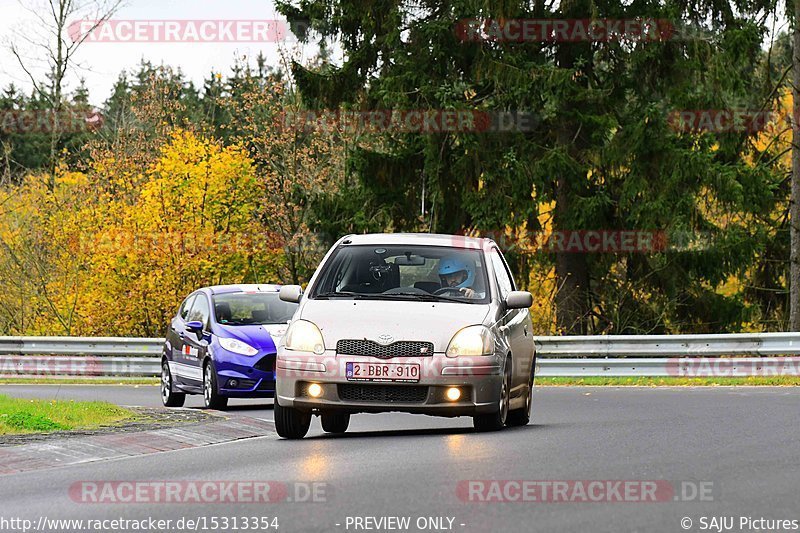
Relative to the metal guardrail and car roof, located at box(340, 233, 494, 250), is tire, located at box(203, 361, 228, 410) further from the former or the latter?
the metal guardrail

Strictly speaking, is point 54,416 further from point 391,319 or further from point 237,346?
point 391,319

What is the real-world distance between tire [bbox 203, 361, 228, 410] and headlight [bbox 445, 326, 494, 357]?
6908mm

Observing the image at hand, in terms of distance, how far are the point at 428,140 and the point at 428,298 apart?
1859 cm

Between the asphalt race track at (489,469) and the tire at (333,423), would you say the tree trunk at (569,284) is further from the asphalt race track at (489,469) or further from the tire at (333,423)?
the tire at (333,423)

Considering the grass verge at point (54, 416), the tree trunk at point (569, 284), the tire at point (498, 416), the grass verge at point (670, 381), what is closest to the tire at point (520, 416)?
the tire at point (498, 416)

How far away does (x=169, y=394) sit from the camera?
20.7 meters

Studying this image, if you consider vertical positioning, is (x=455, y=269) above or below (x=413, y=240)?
below

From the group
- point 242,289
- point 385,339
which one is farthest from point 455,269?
point 242,289

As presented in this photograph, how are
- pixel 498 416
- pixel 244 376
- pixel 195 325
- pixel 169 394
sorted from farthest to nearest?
1. pixel 169 394
2. pixel 195 325
3. pixel 244 376
4. pixel 498 416

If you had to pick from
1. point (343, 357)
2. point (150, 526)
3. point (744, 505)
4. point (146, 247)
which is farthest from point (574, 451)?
point (146, 247)

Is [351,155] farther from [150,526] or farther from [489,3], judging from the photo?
[150,526]

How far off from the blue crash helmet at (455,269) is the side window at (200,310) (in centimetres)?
676

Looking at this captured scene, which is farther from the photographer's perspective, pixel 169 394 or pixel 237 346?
pixel 169 394

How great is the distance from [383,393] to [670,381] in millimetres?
11650
